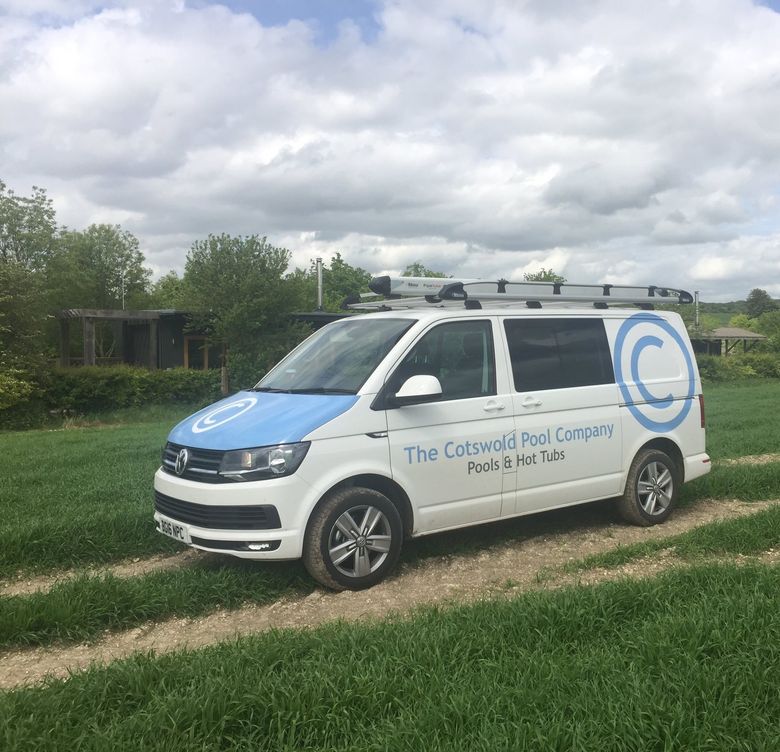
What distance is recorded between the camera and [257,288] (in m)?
28.6

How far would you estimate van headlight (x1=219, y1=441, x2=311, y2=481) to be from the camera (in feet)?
16.1

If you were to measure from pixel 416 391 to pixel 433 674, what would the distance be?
2.33 metres

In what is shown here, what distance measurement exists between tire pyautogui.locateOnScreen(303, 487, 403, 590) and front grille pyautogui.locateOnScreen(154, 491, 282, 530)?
Answer: 28 centimetres

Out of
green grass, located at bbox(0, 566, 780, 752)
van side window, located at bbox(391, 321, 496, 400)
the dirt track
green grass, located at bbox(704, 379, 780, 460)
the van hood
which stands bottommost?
the dirt track

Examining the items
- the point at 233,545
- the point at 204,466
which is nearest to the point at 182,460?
the point at 204,466

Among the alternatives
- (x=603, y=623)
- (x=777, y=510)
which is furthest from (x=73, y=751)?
(x=777, y=510)

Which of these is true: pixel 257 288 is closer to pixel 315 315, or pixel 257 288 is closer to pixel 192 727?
pixel 315 315

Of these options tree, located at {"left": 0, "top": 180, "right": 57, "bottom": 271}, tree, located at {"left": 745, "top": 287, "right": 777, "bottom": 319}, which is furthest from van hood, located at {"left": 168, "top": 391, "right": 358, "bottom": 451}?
tree, located at {"left": 745, "top": 287, "right": 777, "bottom": 319}

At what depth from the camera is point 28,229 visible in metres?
48.2

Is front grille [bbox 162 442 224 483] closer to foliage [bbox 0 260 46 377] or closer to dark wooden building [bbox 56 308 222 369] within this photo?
foliage [bbox 0 260 46 377]

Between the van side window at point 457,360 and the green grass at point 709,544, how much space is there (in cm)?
152

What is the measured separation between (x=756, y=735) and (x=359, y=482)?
2.95m

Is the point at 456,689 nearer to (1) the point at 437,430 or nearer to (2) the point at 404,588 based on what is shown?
(2) the point at 404,588

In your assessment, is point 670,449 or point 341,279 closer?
point 670,449
